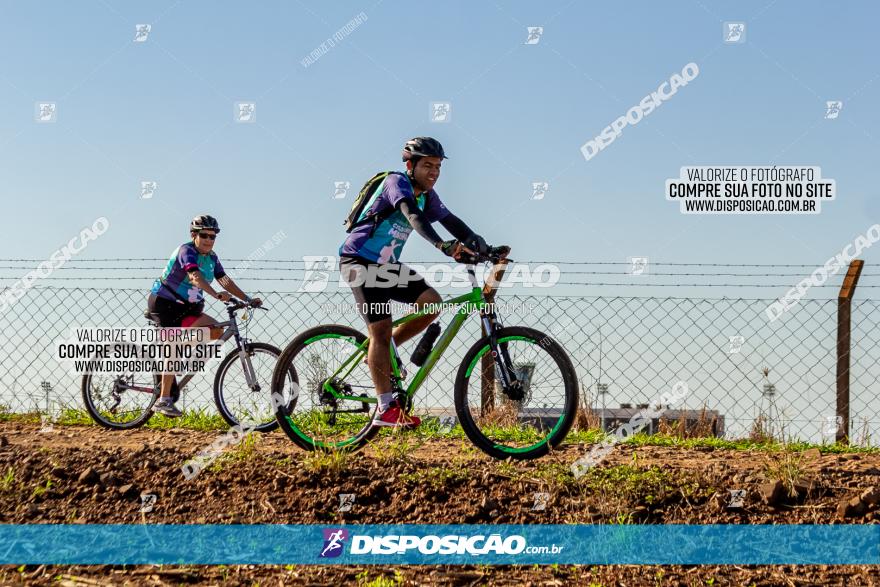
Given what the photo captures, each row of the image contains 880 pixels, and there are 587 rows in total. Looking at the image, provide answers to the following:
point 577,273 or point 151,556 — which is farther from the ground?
point 577,273

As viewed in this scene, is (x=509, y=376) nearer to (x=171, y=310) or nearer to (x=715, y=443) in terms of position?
(x=715, y=443)

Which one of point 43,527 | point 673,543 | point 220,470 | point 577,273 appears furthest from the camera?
point 577,273

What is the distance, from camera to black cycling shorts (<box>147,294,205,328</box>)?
8711mm

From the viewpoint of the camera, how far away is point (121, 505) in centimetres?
548

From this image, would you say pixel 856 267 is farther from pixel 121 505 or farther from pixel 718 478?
pixel 121 505

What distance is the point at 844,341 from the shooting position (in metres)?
9.22

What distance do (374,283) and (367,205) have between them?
1.75 feet

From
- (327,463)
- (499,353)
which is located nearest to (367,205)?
(499,353)

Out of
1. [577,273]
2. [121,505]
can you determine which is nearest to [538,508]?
[121,505]

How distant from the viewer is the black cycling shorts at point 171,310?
8.71 m

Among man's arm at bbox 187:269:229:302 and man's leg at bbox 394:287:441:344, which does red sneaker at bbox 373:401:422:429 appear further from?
man's arm at bbox 187:269:229:302

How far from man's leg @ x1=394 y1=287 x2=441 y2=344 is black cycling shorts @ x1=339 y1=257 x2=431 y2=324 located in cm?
4

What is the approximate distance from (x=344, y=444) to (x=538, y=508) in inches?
→ 64.4

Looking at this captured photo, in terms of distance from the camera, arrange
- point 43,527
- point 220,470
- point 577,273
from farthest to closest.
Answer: point 577,273
point 220,470
point 43,527
